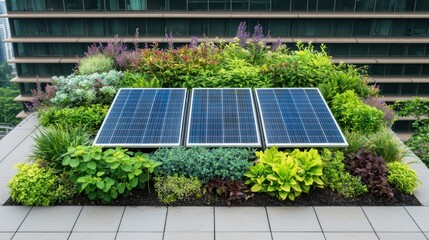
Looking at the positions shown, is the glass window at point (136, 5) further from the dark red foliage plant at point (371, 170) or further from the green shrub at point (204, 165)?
the dark red foliage plant at point (371, 170)

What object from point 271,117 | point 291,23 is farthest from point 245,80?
point 291,23

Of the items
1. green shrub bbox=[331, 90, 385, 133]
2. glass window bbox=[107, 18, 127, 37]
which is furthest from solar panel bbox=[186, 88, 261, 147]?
glass window bbox=[107, 18, 127, 37]

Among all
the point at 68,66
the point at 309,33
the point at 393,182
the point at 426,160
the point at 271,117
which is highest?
the point at 271,117

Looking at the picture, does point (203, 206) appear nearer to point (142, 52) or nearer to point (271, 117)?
point (271, 117)

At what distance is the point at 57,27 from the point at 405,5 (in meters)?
31.4

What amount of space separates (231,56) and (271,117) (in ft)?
11.7

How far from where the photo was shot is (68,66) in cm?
4194

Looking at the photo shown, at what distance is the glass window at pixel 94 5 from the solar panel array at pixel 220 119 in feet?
105

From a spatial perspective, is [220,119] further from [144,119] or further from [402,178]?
A: [402,178]

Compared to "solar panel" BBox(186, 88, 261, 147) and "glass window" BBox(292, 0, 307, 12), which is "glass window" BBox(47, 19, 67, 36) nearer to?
"glass window" BBox(292, 0, 307, 12)

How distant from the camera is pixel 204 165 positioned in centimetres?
744

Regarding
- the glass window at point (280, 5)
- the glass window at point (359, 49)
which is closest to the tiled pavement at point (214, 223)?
the glass window at point (280, 5)

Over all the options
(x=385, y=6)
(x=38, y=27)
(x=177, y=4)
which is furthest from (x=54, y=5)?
(x=385, y=6)

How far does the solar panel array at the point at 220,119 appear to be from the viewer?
7.89m
